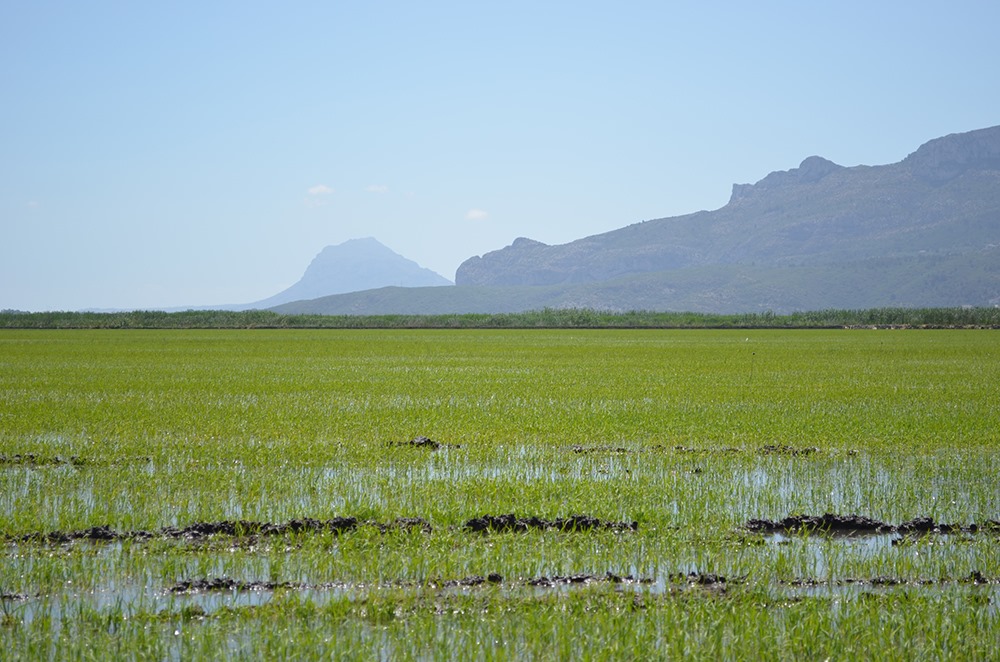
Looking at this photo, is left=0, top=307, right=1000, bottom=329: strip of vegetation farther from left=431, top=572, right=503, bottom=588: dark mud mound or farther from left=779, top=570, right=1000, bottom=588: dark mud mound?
left=431, top=572, right=503, bottom=588: dark mud mound

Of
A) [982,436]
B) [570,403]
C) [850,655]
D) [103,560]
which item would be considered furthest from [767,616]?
[570,403]

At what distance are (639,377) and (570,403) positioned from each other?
7.68 meters

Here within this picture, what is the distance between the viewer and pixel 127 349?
45562 millimetres

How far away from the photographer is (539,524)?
9.04 meters

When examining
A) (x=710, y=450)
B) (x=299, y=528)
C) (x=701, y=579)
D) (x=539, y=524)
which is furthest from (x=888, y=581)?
(x=710, y=450)

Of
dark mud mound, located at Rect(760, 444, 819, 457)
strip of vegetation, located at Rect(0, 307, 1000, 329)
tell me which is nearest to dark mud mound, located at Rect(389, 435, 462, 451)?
dark mud mound, located at Rect(760, 444, 819, 457)

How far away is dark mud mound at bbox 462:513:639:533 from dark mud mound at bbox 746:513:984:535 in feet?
4.43

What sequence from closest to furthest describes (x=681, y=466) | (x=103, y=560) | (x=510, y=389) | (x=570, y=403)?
(x=103, y=560) → (x=681, y=466) → (x=570, y=403) → (x=510, y=389)

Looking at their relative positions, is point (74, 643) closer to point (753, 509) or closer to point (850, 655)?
A: point (850, 655)

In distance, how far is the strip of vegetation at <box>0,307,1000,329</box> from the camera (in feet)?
293

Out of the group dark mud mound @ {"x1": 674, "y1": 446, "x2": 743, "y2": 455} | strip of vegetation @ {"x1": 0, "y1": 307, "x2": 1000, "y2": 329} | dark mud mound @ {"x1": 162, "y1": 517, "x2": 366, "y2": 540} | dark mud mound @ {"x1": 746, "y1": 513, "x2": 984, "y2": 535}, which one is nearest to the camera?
dark mud mound @ {"x1": 162, "y1": 517, "x2": 366, "y2": 540}

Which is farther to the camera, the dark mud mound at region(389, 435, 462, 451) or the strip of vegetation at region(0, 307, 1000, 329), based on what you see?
the strip of vegetation at region(0, 307, 1000, 329)

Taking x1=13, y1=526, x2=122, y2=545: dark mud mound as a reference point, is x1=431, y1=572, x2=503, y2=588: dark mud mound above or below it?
below

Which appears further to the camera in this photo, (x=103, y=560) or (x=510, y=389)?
(x=510, y=389)
